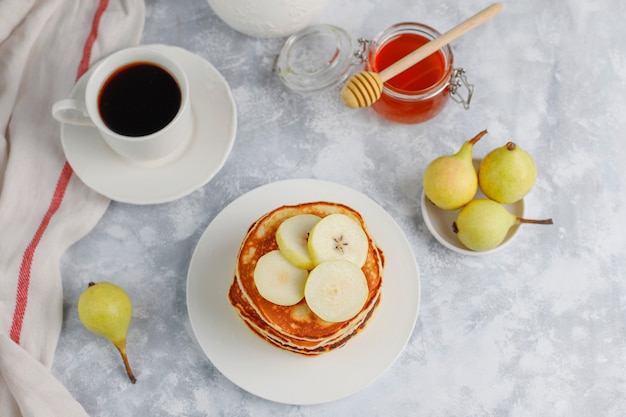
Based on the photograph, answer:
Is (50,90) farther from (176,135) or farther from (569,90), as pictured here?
(569,90)

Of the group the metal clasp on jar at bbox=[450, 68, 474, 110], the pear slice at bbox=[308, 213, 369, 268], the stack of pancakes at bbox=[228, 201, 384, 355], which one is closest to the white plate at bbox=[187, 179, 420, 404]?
the stack of pancakes at bbox=[228, 201, 384, 355]

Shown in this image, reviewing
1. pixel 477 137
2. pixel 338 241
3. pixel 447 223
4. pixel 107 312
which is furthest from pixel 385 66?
pixel 107 312

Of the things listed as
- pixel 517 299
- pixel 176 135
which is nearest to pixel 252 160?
pixel 176 135

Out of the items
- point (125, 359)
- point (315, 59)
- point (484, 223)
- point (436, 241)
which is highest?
point (315, 59)

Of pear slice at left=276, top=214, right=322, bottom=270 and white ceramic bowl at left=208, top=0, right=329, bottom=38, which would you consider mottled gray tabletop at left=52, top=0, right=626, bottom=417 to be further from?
pear slice at left=276, top=214, right=322, bottom=270

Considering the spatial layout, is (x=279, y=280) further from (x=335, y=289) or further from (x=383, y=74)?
(x=383, y=74)
